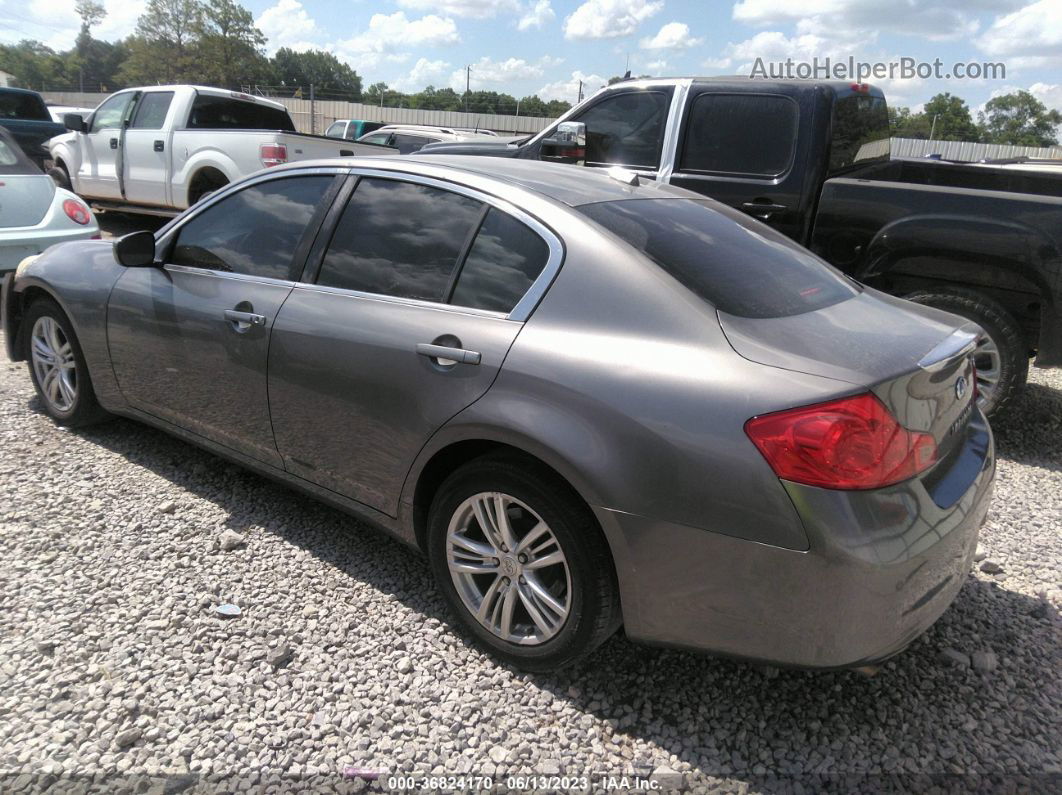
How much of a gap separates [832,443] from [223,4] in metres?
81.9

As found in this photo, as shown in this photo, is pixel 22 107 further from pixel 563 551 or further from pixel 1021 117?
pixel 1021 117

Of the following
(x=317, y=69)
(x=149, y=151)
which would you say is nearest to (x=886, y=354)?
(x=149, y=151)

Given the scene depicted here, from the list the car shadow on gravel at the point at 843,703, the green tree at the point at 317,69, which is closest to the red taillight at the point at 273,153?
the car shadow on gravel at the point at 843,703

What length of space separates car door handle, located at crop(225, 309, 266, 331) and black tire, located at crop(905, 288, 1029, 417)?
3.63 meters

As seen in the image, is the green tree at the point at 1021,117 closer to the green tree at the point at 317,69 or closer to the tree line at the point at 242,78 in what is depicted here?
the tree line at the point at 242,78

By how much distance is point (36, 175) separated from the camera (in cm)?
700

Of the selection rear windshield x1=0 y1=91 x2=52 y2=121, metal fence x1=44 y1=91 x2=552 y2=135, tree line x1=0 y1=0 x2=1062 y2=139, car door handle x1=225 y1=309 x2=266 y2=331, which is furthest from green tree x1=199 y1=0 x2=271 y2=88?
car door handle x1=225 y1=309 x2=266 y2=331

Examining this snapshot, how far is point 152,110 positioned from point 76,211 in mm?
3917

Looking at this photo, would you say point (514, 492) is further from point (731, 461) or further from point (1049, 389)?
point (1049, 389)

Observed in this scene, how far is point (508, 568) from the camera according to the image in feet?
8.40

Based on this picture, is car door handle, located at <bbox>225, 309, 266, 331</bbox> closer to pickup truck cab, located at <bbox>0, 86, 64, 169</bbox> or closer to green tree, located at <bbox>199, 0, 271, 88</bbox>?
pickup truck cab, located at <bbox>0, 86, 64, 169</bbox>

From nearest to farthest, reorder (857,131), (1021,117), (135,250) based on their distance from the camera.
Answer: (135,250) < (857,131) < (1021,117)

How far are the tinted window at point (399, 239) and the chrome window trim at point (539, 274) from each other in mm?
23

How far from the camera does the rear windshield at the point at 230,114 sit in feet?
32.7
